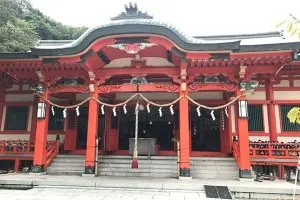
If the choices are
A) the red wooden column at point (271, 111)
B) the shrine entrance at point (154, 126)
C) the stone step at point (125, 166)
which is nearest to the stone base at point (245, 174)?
the stone step at point (125, 166)

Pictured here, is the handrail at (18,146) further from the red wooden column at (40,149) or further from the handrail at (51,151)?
the red wooden column at (40,149)

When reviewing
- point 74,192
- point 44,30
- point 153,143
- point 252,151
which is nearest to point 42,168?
point 74,192

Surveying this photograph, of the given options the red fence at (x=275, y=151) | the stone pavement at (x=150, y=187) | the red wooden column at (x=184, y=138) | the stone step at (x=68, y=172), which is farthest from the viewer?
the stone step at (x=68, y=172)

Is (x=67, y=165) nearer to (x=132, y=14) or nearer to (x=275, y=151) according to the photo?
(x=132, y=14)

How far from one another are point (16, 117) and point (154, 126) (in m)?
6.93

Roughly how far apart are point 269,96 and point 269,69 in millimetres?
2169

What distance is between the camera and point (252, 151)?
Answer: 10.9 meters

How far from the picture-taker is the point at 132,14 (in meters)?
10.4

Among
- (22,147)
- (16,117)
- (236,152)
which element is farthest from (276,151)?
(16,117)

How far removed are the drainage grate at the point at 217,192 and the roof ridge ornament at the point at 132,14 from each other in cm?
640

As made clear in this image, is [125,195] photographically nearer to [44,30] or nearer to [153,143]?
[153,143]

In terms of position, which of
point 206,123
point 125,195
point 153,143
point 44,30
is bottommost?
point 125,195

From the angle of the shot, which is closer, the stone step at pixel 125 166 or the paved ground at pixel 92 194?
the paved ground at pixel 92 194

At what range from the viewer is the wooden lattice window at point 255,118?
40.4ft
